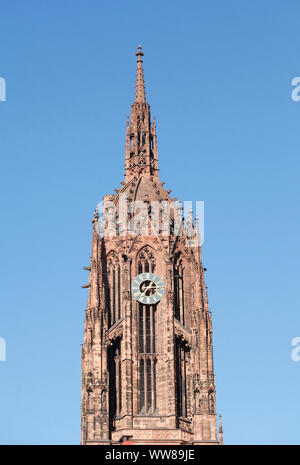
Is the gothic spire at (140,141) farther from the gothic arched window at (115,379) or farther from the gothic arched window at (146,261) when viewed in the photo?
the gothic arched window at (115,379)

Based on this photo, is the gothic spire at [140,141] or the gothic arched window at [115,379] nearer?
the gothic arched window at [115,379]

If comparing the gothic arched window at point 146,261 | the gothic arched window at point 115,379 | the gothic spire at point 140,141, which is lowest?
the gothic arched window at point 115,379

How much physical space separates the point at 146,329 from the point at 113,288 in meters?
5.15

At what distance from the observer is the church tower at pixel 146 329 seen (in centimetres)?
10419

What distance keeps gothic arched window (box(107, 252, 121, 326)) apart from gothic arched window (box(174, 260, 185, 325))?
5006 mm

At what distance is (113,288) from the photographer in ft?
363

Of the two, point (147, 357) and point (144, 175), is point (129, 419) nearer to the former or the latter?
point (147, 357)

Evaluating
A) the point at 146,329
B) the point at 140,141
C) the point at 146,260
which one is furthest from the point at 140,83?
the point at 146,329

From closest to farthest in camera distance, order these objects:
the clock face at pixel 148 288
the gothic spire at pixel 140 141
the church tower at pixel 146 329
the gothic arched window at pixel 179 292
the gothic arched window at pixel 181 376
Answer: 1. the church tower at pixel 146 329
2. the gothic arched window at pixel 181 376
3. the clock face at pixel 148 288
4. the gothic arched window at pixel 179 292
5. the gothic spire at pixel 140 141

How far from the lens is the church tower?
10419cm

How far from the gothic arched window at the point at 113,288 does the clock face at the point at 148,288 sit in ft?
6.09

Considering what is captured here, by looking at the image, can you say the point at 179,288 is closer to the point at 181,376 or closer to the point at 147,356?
the point at 147,356

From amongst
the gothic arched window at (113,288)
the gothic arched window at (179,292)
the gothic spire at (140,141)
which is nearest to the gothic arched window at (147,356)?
the gothic arched window at (113,288)

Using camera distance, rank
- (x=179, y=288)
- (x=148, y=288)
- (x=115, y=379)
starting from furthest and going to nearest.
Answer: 1. (x=179, y=288)
2. (x=148, y=288)
3. (x=115, y=379)
